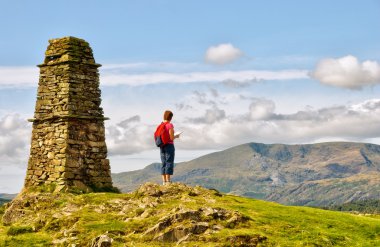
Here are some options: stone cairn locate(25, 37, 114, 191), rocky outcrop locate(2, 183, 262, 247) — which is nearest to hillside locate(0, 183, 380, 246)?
rocky outcrop locate(2, 183, 262, 247)

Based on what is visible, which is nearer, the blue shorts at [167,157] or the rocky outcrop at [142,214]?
the rocky outcrop at [142,214]

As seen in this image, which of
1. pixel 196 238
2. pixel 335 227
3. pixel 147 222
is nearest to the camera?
pixel 196 238

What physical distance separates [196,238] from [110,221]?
502 cm

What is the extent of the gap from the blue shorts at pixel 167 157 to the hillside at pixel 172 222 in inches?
53.1

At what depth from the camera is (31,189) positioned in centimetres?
3288

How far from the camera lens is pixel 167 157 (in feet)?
93.2

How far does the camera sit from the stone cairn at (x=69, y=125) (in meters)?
32.6

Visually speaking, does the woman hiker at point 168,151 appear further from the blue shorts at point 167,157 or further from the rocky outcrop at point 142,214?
the rocky outcrop at point 142,214

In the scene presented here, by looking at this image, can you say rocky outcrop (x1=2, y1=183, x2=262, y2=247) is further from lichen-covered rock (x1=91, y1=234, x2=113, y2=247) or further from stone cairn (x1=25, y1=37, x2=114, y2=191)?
stone cairn (x1=25, y1=37, x2=114, y2=191)

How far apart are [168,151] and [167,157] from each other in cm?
33

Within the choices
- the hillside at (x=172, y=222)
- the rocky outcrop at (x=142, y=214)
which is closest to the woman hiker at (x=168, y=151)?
the rocky outcrop at (x=142, y=214)

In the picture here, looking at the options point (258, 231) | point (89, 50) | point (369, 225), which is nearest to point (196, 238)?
point (258, 231)

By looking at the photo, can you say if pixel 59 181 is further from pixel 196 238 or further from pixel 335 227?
pixel 335 227

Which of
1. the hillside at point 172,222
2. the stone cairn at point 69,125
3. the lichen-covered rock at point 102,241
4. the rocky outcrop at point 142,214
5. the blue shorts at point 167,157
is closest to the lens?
the lichen-covered rock at point 102,241
